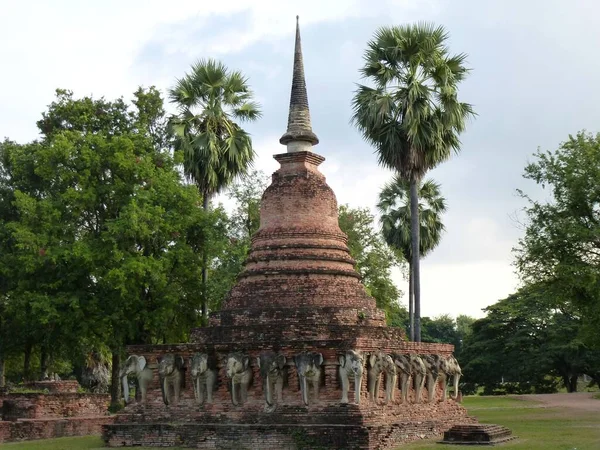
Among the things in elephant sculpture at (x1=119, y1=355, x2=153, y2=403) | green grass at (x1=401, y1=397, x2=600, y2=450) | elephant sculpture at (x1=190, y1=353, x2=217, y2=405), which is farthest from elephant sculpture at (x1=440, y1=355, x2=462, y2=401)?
elephant sculpture at (x1=119, y1=355, x2=153, y2=403)

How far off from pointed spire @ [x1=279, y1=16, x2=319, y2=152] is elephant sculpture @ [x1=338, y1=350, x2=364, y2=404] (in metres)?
7.06

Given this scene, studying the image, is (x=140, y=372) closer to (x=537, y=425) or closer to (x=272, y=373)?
(x=272, y=373)

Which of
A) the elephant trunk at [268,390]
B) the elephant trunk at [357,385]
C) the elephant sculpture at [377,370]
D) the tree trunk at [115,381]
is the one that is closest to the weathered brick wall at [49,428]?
the tree trunk at [115,381]

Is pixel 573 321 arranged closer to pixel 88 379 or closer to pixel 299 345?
pixel 88 379

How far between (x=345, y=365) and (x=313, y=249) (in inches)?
169

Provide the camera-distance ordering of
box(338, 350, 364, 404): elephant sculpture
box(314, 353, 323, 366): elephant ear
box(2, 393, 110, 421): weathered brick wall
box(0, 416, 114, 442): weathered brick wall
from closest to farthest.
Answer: box(338, 350, 364, 404): elephant sculpture
box(314, 353, 323, 366): elephant ear
box(0, 416, 114, 442): weathered brick wall
box(2, 393, 110, 421): weathered brick wall

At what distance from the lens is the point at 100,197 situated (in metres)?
28.0

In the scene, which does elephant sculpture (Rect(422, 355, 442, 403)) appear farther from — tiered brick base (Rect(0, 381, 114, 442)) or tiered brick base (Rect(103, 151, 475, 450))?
tiered brick base (Rect(0, 381, 114, 442))

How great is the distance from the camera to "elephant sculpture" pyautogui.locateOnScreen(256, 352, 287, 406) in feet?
59.5

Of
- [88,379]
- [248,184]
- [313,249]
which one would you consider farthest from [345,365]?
[88,379]

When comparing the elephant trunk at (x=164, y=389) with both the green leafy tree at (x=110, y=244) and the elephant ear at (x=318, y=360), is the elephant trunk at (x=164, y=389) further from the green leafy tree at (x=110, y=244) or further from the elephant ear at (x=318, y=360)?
the green leafy tree at (x=110, y=244)

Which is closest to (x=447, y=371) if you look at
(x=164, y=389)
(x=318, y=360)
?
(x=318, y=360)

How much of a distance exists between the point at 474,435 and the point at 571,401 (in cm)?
1837

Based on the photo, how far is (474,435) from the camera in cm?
1794
